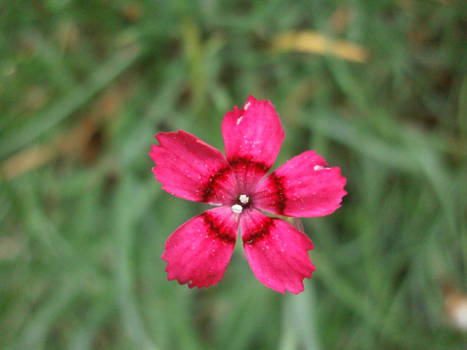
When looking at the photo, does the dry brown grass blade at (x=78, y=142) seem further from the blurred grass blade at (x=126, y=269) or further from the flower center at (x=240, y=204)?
the flower center at (x=240, y=204)

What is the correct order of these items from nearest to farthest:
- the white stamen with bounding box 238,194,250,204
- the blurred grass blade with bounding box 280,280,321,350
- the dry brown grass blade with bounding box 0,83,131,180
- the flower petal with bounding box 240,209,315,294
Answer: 1. the flower petal with bounding box 240,209,315,294
2. the white stamen with bounding box 238,194,250,204
3. the blurred grass blade with bounding box 280,280,321,350
4. the dry brown grass blade with bounding box 0,83,131,180

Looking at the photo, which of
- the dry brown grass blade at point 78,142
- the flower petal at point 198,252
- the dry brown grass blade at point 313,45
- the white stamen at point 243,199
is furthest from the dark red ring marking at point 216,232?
the dry brown grass blade at point 78,142

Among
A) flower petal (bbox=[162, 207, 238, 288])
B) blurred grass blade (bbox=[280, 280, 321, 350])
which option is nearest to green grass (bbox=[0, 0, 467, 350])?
blurred grass blade (bbox=[280, 280, 321, 350])

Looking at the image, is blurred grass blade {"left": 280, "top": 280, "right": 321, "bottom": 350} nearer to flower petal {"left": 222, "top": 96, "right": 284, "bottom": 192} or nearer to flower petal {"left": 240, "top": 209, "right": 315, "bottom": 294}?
flower petal {"left": 240, "top": 209, "right": 315, "bottom": 294}

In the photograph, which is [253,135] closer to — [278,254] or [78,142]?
[278,254]

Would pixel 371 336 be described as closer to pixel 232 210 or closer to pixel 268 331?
pixel 268 331

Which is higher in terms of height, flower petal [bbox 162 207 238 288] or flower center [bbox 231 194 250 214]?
flower center [bbox 231 194 250 214]

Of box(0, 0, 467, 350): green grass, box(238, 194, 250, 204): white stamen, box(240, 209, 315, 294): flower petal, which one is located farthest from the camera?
box(0, 0, 467, 350): green grass

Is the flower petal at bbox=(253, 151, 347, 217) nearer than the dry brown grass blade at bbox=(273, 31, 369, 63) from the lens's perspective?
Yes
